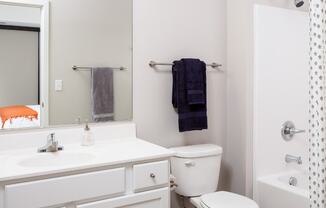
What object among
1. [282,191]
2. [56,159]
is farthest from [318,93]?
[56,159]

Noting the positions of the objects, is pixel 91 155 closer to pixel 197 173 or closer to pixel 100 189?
pixel 100 189

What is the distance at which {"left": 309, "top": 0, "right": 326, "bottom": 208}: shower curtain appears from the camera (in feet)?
4.70

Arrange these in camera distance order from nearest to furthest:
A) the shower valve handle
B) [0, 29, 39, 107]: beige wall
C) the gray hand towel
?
[0, 29, 39, 107]: beige wall
the gray hand towel
the shower valve handle

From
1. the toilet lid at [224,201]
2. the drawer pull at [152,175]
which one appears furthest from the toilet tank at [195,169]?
the drawer pull at [152,175]

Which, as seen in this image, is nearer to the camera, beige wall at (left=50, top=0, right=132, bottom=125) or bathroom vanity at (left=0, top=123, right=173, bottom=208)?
bathroom vanity at (left=0, top=123, right=173, bottom=208)

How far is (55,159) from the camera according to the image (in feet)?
5.35

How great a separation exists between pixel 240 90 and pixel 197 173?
0.74m

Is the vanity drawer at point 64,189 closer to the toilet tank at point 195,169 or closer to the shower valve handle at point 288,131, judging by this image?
the toilet tank at point 195,169

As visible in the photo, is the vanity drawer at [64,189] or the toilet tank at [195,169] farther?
the toilet tank at [195,169]

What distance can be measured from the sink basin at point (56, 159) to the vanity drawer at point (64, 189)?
19 centimetres

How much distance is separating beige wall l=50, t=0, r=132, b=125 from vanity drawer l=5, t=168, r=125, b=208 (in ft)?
1.89

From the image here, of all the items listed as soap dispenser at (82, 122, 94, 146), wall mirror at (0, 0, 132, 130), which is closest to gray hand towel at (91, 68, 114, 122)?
wall mirror at (0, 0, 132, 130)

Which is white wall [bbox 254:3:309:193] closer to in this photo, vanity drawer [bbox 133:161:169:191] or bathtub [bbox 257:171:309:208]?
bathtub [bbox 257:171:309:208]

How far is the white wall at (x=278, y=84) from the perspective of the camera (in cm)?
221
